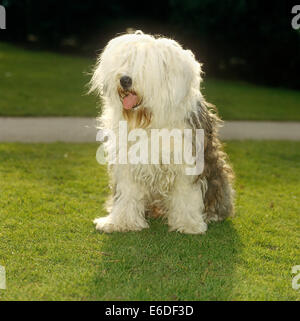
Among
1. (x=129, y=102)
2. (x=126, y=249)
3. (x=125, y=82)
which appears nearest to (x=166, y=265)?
(x=126, y=249)

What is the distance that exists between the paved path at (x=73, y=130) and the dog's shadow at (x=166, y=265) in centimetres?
354

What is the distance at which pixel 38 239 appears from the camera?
4.26 m

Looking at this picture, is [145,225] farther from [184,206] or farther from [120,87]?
[120,87]

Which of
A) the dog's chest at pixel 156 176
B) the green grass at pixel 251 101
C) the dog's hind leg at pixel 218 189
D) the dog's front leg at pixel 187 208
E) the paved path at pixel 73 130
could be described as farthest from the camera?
the green grass at pixel 251 101

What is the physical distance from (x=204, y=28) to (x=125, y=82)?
15.0 m

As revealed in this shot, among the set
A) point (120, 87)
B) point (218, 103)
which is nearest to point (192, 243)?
point (120, 87)

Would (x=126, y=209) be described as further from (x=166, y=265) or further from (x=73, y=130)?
(x=73, y=130)

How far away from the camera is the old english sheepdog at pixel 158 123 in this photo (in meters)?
3.86

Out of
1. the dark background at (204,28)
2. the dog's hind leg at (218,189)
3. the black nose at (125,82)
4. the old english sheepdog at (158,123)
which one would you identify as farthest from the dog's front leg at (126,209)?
the dark background at (204,28)

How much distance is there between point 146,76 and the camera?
3.81 meters

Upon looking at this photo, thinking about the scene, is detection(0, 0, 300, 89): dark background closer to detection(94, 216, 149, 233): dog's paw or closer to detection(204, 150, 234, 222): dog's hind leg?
detection(204, 150, 234, 222): dog's hind leg

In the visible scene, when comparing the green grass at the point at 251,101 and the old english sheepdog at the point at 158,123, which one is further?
the green grass at the point at 251,101

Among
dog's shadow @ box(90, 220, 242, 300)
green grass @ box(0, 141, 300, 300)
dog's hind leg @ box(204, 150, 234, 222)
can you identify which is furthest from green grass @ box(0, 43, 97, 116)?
dog's shadow @ box(90, 220, 242, 300)

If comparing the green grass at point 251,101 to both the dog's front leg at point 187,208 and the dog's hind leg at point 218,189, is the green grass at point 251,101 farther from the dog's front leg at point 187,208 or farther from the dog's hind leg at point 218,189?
the dog's front leg at point 187,208
